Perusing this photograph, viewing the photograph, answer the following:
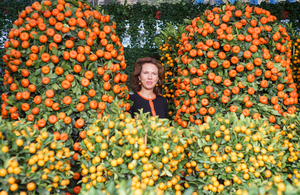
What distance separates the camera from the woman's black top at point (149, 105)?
112 inches

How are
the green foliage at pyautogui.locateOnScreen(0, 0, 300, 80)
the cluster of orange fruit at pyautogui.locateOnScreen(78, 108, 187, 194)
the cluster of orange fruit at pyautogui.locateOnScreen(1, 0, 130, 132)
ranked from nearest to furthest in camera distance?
the cluster of orange fruit at pyautogui.locateOnScreen(78, 108, 187, 194) → the cluster of orange fruit at pyautogui.locateOnScreen(1, 0, 130, 132) → the green foliage at pyautogui.locateOnScreen(0, 0, 300, 80)

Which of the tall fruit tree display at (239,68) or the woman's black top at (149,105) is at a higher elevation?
the tall fruit tree display at (239,68)

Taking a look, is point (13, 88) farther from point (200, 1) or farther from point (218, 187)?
point (200, 1)

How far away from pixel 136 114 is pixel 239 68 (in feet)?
3.57

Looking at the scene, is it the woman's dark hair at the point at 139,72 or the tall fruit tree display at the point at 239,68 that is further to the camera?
the woman's dark hair at the point at 139,72

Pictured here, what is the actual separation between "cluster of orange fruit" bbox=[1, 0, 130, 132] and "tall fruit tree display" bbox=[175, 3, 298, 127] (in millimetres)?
842

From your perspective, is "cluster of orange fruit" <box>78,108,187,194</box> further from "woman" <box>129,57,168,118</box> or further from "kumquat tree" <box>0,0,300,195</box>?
"woman" <box>129,57,168,118</box>

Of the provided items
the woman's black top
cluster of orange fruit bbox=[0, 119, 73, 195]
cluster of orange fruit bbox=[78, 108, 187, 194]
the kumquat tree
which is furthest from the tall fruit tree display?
cluster of orange fruit bbox=[0, 119, 73, 195]

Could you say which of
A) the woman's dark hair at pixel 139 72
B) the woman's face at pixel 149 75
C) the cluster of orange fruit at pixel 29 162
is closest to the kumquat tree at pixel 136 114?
the cluster of orange fruit at pixel 29 162

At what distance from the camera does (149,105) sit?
2.87 metres

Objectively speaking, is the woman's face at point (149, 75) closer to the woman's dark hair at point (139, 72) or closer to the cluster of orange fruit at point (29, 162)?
the woman's dark hair at point (139, 72)

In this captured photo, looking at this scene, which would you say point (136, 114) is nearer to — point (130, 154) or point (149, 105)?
point (130, 154)

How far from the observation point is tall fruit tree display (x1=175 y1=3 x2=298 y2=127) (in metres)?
1.92

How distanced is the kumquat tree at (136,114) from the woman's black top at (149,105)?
0.65 m
